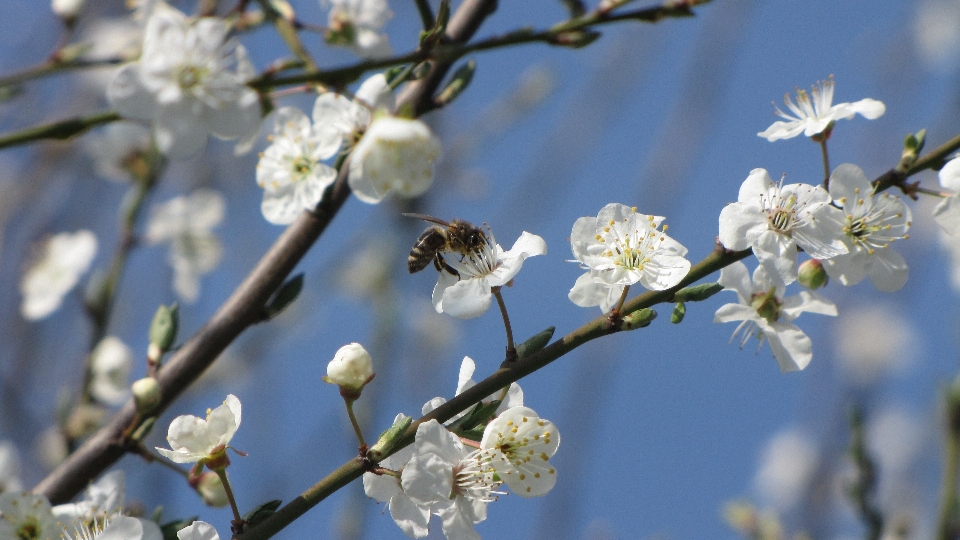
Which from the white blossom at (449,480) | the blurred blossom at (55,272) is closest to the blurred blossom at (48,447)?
the blurred blossom at (55,272)

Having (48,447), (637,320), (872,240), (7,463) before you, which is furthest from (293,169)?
(48,447)

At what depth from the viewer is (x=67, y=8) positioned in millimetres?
2379

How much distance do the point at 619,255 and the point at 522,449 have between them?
34 cm

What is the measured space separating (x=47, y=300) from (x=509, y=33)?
2339 mm

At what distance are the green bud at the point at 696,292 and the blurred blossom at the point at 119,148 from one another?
2.23 m

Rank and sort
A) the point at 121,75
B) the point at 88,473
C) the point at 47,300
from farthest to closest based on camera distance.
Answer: the point at 47,300 < the point at 88,473 < the point at 121,75

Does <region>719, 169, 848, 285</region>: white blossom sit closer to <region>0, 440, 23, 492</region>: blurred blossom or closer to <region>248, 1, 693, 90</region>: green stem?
<region>248, 1, 693, 90</region>: green stem

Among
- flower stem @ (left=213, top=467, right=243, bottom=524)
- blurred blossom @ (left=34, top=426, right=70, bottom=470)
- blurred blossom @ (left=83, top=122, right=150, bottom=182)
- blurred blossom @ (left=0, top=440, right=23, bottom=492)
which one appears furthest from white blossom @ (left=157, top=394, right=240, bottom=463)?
blurred blossom @ (left=83, top=122, right=150, bottom=182)

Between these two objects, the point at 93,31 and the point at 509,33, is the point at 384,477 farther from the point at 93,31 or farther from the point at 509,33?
the point at 93,31

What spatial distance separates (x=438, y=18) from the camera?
1.38 meters

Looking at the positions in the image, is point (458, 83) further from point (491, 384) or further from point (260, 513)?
point (260, 513)

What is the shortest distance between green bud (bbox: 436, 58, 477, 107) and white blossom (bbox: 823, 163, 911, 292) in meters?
0.75

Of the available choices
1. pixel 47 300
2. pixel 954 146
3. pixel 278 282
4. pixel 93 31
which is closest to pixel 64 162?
pixel 93 31

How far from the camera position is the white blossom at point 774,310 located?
153cm
